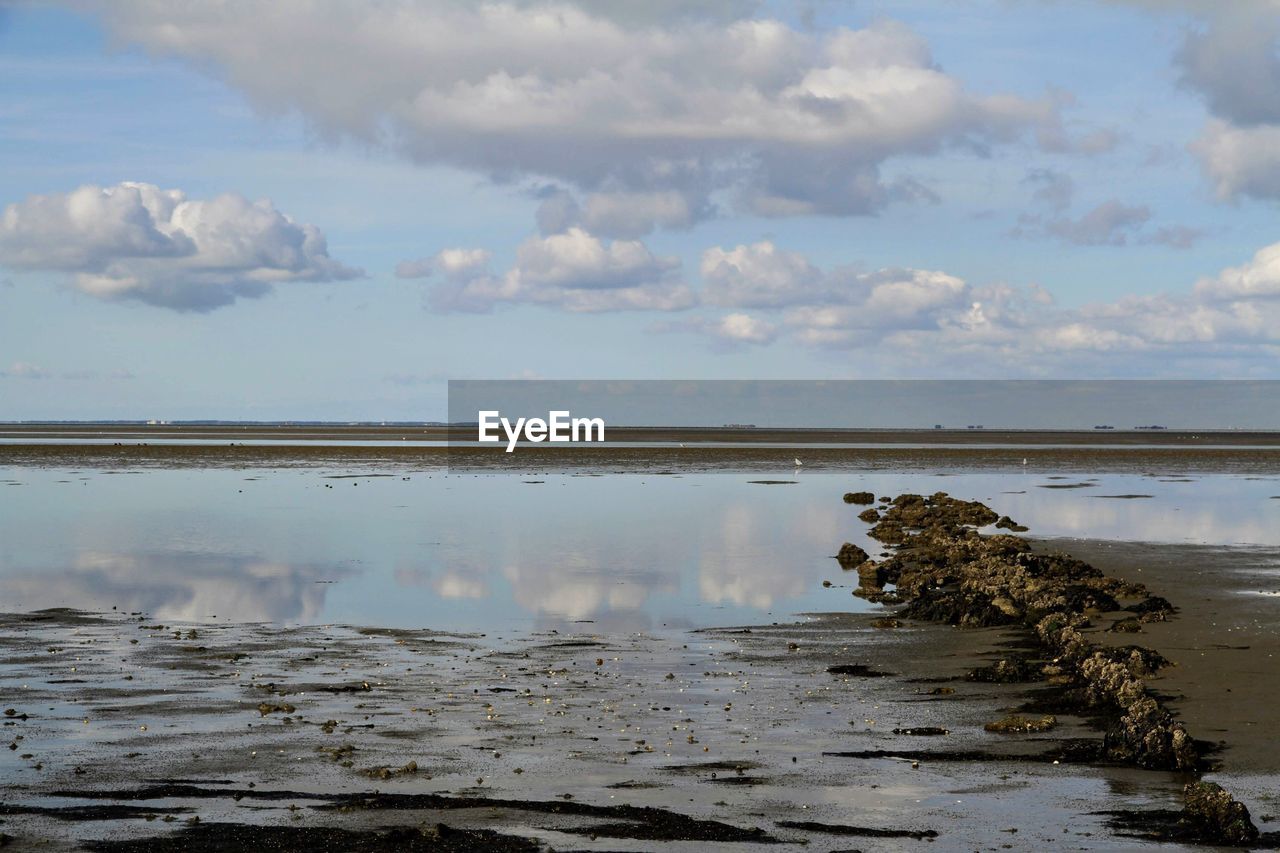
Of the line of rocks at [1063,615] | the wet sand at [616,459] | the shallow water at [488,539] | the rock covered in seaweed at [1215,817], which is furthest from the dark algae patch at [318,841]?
the wet sand at [616,459]

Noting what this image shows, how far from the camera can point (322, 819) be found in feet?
41.4

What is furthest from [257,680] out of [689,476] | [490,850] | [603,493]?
[689,476]

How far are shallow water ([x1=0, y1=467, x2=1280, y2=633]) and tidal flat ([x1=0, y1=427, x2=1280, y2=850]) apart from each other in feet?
0.79

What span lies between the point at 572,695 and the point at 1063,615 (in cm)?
1007

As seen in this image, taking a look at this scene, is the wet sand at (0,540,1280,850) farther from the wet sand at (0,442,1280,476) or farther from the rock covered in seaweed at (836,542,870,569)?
the wet sand at (0,442,1280,476)

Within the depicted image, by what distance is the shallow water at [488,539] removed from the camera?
1126 inches

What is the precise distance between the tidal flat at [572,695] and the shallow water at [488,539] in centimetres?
24

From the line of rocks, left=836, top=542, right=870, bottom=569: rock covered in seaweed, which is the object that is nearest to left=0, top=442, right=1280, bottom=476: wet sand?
left=836, top=542, right=870, bottom=569: rock covered in seaweed

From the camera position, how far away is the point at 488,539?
43656mm

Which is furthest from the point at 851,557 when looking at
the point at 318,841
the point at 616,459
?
the point at 616,459

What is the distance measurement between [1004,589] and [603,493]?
142 feet

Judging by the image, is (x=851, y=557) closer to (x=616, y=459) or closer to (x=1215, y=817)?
(x=1215, y=817)

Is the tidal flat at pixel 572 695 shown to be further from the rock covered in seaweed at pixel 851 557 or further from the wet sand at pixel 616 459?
the wet sand at pixel 616 459

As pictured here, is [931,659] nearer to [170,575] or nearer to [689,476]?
[170,575]
